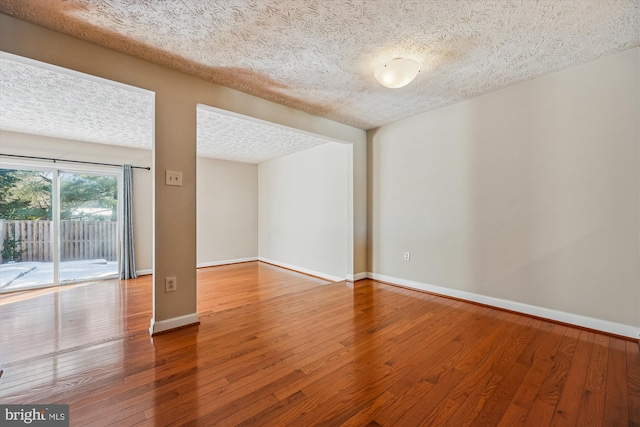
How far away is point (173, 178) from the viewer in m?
2.39

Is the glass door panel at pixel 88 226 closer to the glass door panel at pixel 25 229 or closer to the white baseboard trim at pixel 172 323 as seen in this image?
the glass door panel at pixel 25 229

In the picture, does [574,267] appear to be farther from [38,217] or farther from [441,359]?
[38,217]

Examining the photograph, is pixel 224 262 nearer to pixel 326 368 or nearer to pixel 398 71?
pixel 326 368

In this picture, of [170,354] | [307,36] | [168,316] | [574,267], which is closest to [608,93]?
[574,267]

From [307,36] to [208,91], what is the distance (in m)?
1.21

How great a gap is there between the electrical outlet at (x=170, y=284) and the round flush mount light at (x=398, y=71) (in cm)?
260

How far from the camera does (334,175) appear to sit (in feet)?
15.5

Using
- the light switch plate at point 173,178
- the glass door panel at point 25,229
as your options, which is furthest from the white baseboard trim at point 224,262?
the light switch plate at point 173,178

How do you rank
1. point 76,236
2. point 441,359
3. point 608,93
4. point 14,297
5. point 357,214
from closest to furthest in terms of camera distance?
point 441,359, point 608,93, point 14,297, point 357,214, point 76,236

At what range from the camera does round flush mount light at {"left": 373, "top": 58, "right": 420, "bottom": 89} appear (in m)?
2.15

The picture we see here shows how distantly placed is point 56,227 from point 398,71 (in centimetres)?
565

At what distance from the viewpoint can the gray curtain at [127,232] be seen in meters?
4.80

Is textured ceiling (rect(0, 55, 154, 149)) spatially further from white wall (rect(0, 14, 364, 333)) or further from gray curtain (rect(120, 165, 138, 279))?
gray curtain (rect(120, 165, 138, 279))

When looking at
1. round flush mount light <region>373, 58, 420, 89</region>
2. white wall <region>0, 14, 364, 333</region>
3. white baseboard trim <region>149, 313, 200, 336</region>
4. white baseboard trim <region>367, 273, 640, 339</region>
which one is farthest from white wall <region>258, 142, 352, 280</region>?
white baseboard trim <region>149, 313, 200, 336</region>
